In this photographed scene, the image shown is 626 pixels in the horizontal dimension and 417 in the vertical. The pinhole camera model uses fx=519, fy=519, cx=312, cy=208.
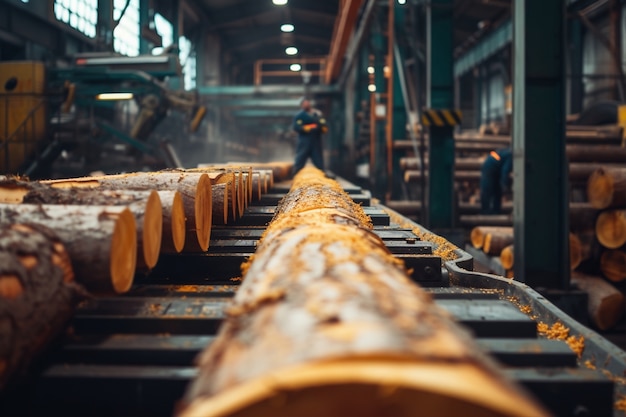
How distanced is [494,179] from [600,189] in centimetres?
285

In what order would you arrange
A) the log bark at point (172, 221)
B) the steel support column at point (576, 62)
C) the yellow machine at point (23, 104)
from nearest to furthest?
the log bark at point (172, 221)
the yellow machine at point (23, 104)
the steel support column at point (576, 62)

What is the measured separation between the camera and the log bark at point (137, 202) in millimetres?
2299

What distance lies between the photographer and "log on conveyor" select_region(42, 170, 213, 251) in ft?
9.44

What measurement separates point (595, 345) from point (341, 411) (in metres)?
1.53

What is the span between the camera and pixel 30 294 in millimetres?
1693

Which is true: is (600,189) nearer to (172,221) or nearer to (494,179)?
(494,179)

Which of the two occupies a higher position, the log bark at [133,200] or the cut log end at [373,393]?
the log bark at [133,200]

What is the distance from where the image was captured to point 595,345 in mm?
2062

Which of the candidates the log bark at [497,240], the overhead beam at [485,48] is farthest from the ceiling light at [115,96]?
the overhead beam at [485,48]

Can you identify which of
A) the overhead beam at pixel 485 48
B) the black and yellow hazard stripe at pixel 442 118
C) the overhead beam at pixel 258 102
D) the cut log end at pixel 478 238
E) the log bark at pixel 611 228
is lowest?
the cut log end at pixel 478 238

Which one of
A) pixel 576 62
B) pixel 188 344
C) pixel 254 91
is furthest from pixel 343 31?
pixel 188 344

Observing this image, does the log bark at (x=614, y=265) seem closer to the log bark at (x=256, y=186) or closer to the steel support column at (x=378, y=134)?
the log bark at (x=256, y=186)

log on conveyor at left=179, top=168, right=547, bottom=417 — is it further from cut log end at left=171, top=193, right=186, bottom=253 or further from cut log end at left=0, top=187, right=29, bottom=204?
cut log end at left=0, top=187, right=29, bottom=204

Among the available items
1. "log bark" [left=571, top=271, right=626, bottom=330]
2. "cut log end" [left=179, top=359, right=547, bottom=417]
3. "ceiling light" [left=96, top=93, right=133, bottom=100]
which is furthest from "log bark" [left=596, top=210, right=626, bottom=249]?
"ceiling light" [left=96, top=93, right=133, bottom=100]
